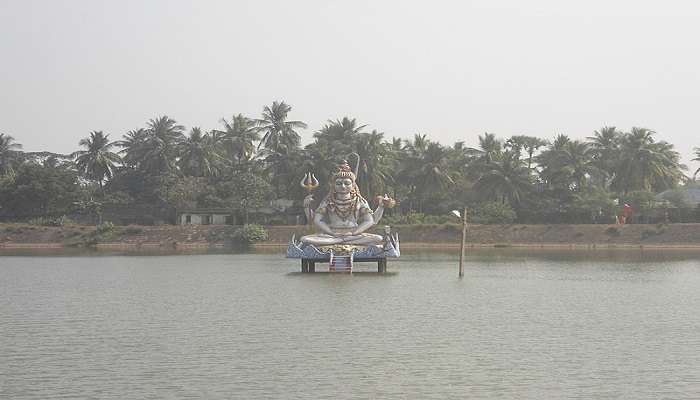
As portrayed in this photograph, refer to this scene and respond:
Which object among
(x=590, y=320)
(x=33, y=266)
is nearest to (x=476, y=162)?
(x=33, y=266)

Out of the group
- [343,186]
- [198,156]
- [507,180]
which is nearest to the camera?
[343,186]

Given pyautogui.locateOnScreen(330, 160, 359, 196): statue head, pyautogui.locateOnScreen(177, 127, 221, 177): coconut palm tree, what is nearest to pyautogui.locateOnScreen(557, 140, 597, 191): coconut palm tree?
pyautogui.locateOnScreen(177, 127, 221, 177): coconut palm tree

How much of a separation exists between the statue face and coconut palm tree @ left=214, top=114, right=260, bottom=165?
52722mm

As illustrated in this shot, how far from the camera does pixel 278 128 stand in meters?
96.9

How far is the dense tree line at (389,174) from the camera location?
85625 millimetres

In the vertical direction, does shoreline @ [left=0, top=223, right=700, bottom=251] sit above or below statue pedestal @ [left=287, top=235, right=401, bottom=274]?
above

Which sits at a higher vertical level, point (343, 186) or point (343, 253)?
point (343, 186)

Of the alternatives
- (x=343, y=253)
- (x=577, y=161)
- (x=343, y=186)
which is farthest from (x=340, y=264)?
(x=577, y=161)

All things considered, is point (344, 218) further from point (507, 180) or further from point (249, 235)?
point (507, 180)

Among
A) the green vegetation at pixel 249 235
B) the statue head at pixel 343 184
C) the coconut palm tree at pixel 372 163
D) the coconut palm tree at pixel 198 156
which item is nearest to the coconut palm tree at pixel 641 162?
the coconut palm tree at pixel 372 163

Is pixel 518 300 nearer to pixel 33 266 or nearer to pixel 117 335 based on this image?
pixel 117 335

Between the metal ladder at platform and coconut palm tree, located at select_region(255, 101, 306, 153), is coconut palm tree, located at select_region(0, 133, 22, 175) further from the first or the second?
the metal ladder at platform

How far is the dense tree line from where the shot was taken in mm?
85625

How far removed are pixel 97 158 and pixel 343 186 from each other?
58701 mm
